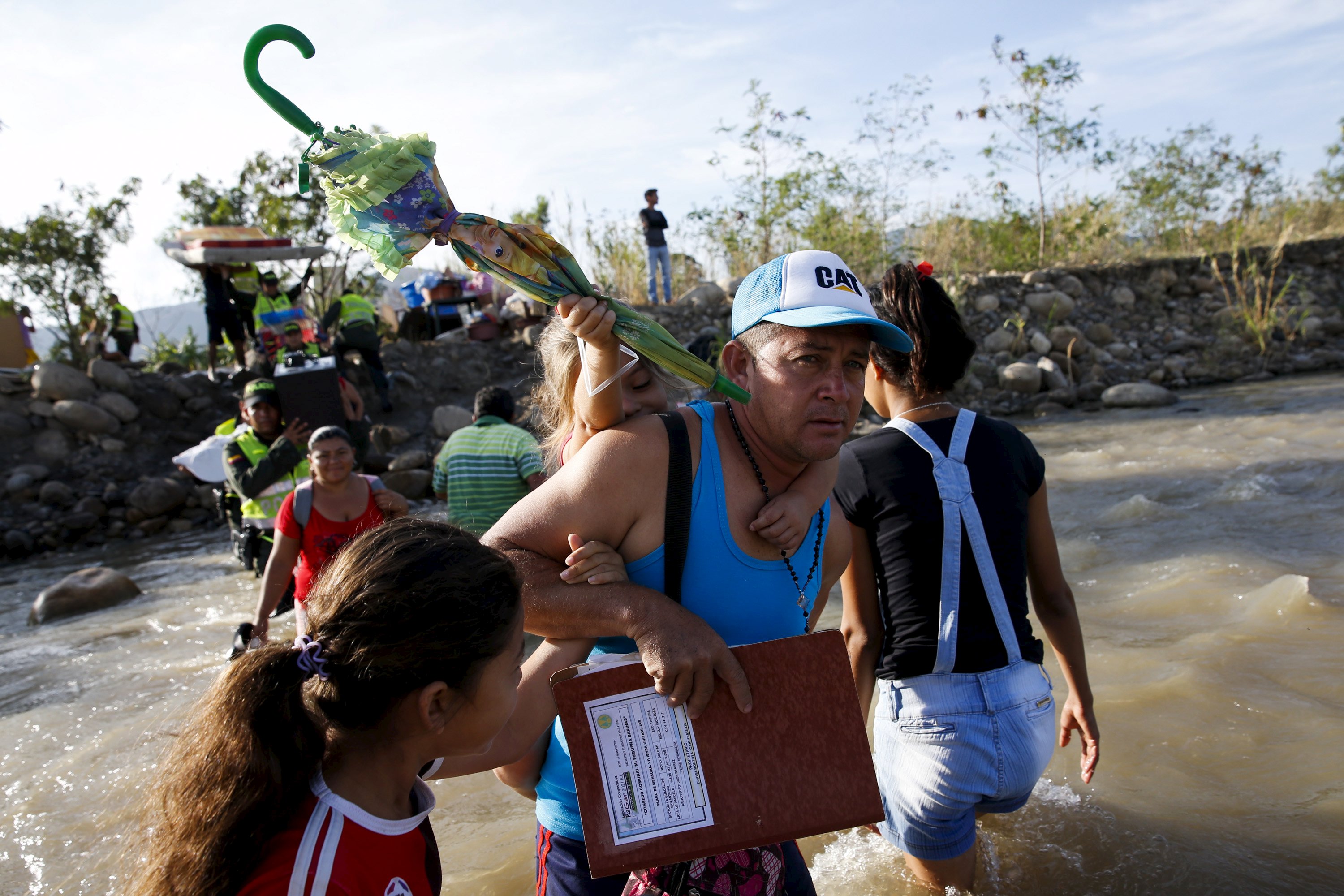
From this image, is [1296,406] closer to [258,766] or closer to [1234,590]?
[1234,590]

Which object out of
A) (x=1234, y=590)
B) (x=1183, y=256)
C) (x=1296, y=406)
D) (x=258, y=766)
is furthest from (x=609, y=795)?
(x=1183, y=256)

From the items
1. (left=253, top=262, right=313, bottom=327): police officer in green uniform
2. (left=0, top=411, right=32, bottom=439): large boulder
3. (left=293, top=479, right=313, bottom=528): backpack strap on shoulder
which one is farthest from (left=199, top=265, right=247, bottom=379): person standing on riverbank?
(left=293, top=479, right=313, bottom=528): backpack strap on shoulder

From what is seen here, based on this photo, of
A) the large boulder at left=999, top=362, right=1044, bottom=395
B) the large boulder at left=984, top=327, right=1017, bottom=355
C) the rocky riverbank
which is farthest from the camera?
the large boulder at left=984, top=327, right=1017, bottom=355

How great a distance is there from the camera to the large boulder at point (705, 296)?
1308cm

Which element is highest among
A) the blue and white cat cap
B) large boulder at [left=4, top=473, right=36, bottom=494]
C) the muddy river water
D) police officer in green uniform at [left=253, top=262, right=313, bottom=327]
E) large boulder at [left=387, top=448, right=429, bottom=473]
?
police officer in green uniform at [left=253, top=262, right=313, bottom=327]

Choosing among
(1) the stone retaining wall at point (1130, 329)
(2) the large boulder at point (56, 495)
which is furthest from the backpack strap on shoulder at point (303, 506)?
(1) the stone retaining wall at point (1130, 329)

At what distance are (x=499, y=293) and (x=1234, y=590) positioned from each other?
12.2 m

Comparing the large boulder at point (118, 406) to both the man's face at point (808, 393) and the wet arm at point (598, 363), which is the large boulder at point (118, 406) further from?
the man's face at point (808, 393)

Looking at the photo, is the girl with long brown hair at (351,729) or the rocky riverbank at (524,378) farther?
the rocky riverbank at (524,378)

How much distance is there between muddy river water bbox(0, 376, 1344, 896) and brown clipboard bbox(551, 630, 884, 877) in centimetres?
80

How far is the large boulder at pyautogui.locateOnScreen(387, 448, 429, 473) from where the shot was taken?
33.4ft

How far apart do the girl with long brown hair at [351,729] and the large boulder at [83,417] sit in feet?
39.4

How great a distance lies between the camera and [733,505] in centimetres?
182

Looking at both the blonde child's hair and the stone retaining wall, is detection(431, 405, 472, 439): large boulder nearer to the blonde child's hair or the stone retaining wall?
the stone retaining wall
